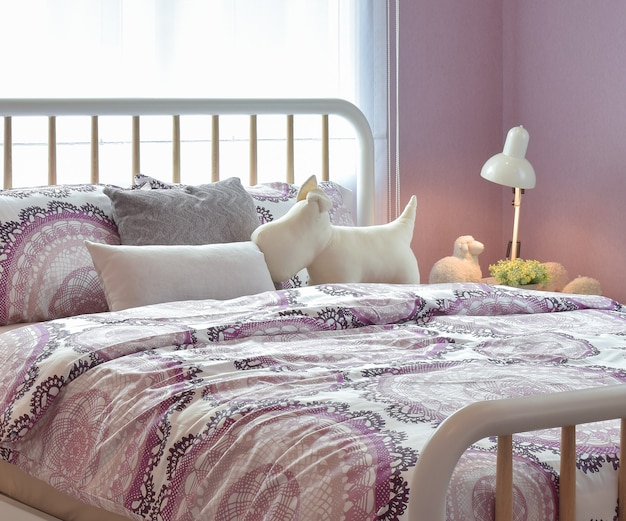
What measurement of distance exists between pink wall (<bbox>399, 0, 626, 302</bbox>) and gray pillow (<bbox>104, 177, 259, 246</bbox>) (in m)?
1.09

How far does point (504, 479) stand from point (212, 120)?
204cm

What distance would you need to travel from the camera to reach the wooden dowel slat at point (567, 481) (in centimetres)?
132

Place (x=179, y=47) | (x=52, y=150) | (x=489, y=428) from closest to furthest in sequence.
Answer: (x=489, y=428) → (x=52, y=150) → (x=179, y=47)

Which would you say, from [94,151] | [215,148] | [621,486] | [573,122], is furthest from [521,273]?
[621,486]

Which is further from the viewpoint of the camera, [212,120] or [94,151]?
[212,120]

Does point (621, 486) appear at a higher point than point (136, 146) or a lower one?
lower

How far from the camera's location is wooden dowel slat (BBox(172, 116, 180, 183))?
3.08 metres

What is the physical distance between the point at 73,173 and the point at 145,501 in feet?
5.25

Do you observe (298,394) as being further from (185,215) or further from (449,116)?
(449,116)

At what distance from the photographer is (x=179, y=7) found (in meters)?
3.20

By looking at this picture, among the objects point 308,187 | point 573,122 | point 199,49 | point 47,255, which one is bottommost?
point 47,255

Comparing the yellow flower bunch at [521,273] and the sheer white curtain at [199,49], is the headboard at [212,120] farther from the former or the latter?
the yellow flower bunch at [521,273]

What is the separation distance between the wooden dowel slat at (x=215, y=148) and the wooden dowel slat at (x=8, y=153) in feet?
1.89

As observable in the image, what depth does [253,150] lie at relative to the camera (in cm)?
321
